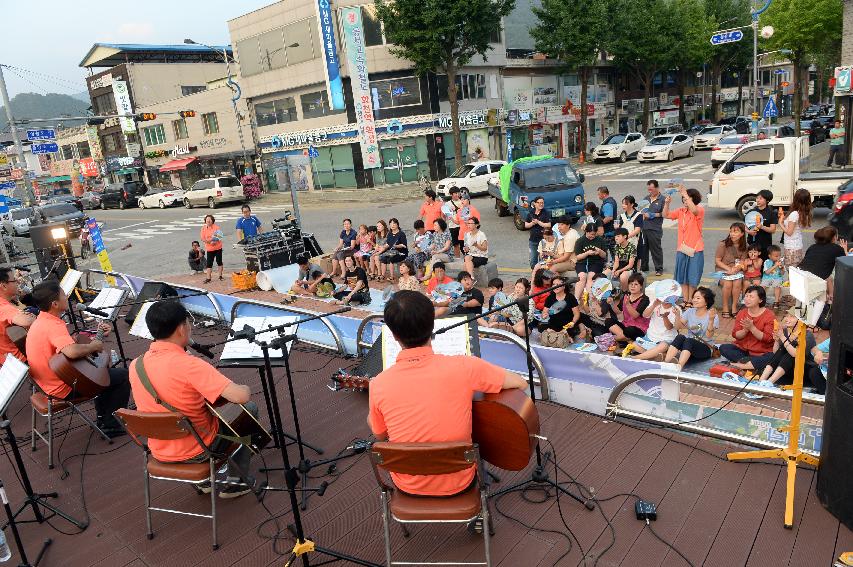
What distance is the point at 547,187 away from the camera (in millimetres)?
17125

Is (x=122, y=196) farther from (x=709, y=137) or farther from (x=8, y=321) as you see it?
(x=709, y=137)

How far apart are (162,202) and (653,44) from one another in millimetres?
33476

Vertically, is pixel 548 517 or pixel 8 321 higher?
pixel 8 321

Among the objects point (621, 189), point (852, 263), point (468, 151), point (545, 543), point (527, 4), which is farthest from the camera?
point (527, 4)

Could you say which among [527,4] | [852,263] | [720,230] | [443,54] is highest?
[527,4]

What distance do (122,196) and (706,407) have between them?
43.5m

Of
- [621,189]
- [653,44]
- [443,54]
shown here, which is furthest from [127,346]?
[653,44]

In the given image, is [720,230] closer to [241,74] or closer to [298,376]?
[298,376]

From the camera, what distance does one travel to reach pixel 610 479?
443cm

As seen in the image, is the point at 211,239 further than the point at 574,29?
No

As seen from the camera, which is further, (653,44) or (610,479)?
(653,44)

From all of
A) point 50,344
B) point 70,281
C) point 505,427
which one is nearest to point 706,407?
point 505,427

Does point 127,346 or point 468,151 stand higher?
point 468,151

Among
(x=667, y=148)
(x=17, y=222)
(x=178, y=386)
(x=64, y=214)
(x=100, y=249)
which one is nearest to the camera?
(x=178, y=386)
